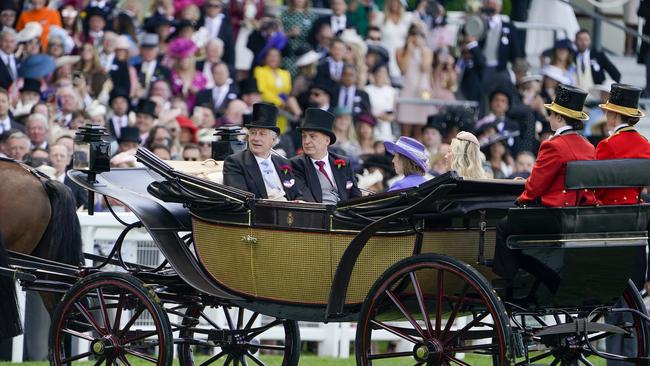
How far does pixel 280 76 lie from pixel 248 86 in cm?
70

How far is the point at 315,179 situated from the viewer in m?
9.84

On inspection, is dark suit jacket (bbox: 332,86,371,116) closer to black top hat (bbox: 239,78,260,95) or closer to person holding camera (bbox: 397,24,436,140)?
black top hat (bbox: 239,78,260,95)

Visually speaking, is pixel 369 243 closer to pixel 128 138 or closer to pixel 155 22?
pixel 128 138

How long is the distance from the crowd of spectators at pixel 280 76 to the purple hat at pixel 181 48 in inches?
0.7

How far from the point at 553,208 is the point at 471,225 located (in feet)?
2.21

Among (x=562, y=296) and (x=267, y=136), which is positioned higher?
(x=267, y=136)

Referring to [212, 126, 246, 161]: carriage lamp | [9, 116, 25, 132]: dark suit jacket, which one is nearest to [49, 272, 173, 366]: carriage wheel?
[212, 126, 246, 161]: carriage lamp

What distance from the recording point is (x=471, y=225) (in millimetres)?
8633

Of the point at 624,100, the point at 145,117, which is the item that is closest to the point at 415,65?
the point at 145,117

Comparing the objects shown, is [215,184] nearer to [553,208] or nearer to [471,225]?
[471,225]

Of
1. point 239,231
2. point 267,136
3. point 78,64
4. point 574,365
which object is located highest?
point 78,64

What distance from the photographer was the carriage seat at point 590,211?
8.04 m

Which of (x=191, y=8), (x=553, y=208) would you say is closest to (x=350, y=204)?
(x=553, y=208)

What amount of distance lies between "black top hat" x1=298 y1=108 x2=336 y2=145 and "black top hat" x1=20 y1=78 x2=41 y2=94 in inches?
260
